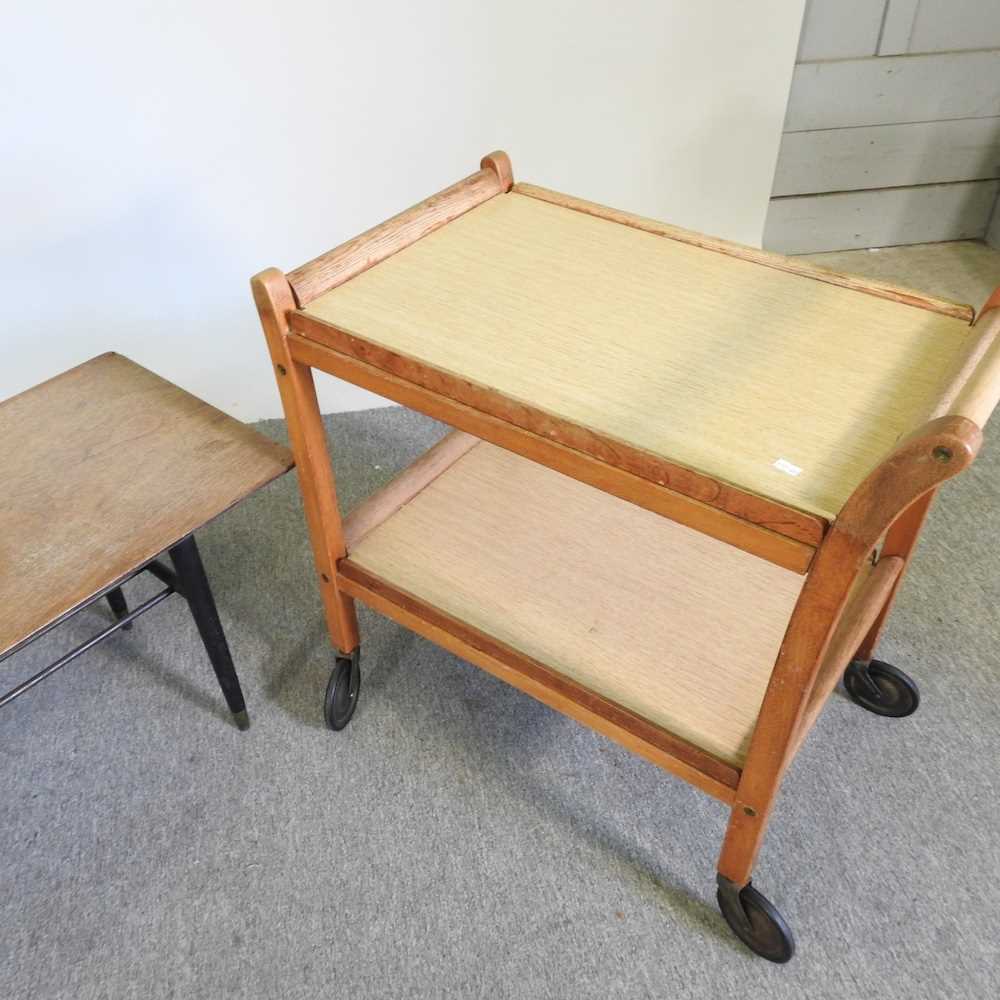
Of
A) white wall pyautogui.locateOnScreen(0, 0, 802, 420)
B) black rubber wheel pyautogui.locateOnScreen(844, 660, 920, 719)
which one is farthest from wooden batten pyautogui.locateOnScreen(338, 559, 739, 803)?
white wall pyautogui.locateOnScreen(0, 0, 802, 420)

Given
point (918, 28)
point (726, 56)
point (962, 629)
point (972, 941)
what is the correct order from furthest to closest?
1. point (918, 28)
2. point (726, 56)
3. point (962, 629)
4. point (972, 941)

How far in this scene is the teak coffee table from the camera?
98cm

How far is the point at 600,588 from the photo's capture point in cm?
115

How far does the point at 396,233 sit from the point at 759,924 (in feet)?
2.98

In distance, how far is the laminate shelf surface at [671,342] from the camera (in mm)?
788

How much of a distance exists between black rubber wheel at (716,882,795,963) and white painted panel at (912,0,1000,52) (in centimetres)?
185

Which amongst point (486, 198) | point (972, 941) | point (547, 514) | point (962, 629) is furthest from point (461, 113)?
point (972, 941)

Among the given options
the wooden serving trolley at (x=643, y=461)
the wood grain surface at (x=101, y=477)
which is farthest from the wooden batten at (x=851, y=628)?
the wood grain surface at (x=101, y=477)

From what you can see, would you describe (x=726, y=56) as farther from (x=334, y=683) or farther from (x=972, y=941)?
(x=972, y=941)

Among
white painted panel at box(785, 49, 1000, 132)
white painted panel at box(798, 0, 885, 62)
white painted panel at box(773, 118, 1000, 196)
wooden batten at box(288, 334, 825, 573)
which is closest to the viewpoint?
wooden batten at box(288, 334, 825, 573)

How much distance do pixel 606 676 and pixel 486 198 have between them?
2.03 ft

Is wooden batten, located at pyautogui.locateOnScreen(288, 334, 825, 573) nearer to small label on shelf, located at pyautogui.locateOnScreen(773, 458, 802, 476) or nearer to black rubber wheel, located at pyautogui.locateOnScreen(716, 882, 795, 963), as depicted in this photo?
small label on shelf, located at pyautogui.locateOnScreen(773, 458, 802, 476)

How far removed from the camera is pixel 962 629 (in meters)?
1.44

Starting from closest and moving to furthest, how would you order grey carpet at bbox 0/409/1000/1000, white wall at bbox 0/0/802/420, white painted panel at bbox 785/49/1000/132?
1. grey carpet at bbox 0/409/1000/1000
2. white wall at bbox 0/0/802/420
3. white painted panel at bbox 785/49/1000/132
